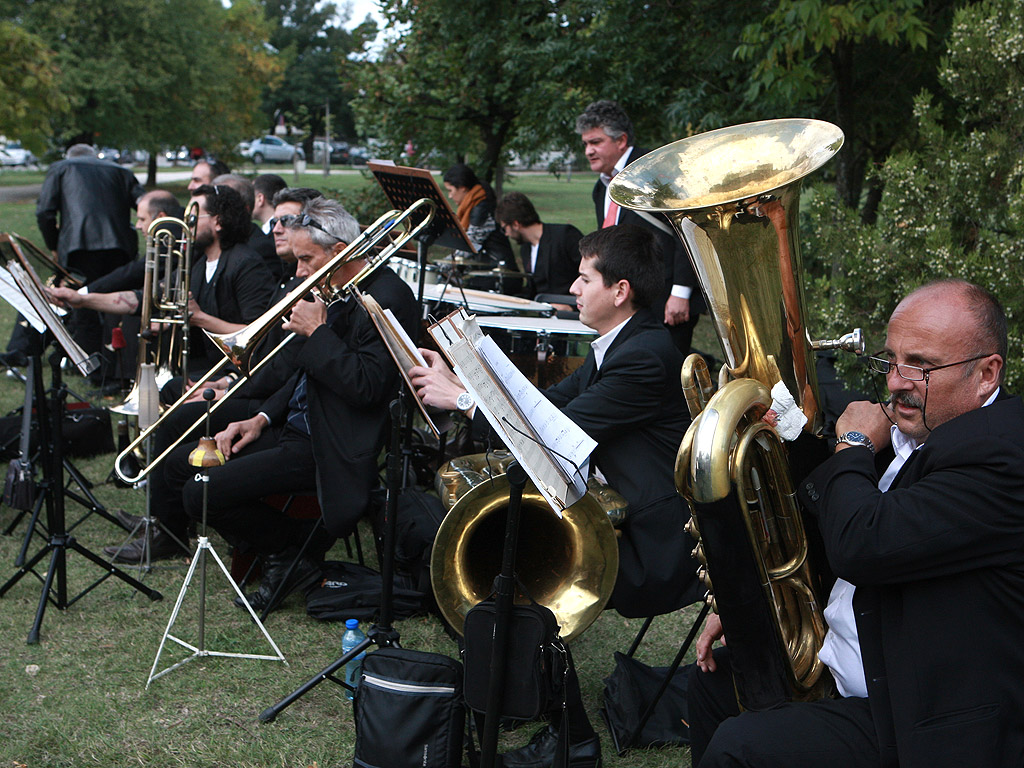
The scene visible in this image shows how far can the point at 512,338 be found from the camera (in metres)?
4.93

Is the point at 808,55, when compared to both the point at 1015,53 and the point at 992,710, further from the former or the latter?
the point at 992,710

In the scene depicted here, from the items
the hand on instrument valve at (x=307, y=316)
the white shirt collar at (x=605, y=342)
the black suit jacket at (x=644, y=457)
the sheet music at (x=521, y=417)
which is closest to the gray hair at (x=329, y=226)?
the hand on instrument valve at (x=307, y=316)

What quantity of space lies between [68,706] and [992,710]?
282cm

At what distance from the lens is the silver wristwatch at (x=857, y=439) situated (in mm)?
2104

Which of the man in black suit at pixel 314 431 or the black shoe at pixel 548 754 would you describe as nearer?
the black shoe at pixel 548 754

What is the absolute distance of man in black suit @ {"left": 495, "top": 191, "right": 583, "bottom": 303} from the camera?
22.9 feet

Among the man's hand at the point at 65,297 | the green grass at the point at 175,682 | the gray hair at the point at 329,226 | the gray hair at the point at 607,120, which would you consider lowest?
the green grass at the point at 175,682

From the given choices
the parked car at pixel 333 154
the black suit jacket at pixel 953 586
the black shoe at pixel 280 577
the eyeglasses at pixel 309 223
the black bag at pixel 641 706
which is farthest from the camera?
the parked car at pixel 333 154

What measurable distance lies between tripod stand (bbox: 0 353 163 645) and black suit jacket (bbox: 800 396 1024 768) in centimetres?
298

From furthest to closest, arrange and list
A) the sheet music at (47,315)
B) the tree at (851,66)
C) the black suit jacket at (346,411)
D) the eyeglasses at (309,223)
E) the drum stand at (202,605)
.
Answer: the tree at (851,66) → the eyeglasses at (309,223) → the sheet music at (47,315) → the black suit jacket at (346,411) → the drum stand at (202,605)

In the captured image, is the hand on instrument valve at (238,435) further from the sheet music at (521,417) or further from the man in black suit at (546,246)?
the man in black suit at (546,246)

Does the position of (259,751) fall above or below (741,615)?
below

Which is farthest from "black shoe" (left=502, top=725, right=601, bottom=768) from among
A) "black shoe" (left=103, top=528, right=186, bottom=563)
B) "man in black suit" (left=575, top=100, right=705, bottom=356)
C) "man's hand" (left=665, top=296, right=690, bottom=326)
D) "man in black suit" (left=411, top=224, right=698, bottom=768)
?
"man's hand" (left=665, top=296, right=690, bottom=326)

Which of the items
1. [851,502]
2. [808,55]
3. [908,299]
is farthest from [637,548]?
[808,55]
